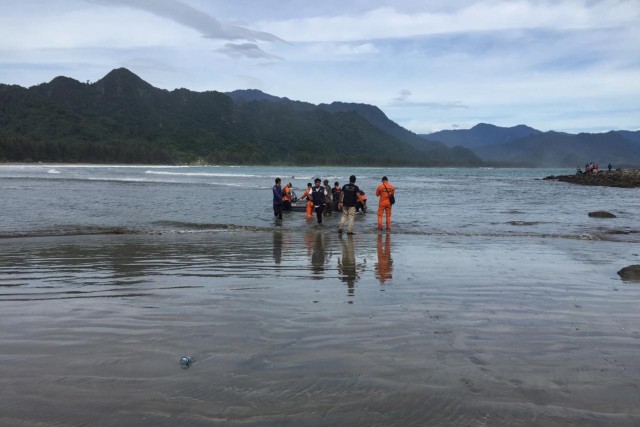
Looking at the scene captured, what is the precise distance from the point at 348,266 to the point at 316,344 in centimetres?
481

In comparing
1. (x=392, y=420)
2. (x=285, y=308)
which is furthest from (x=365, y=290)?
(x=392, y=420)

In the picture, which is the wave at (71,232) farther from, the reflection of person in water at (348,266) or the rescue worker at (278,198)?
the reflection of person in water at (348,266)

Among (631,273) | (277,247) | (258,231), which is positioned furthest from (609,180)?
(277,247)

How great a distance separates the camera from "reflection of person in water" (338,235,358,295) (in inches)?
324

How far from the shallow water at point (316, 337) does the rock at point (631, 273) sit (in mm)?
180

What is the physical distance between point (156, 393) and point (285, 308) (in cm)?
261

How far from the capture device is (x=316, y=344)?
16.7 feet

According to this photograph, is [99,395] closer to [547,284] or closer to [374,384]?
[374,384]

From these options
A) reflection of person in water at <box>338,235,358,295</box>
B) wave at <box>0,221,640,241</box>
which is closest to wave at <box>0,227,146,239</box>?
wave at <box>0,221,640,241</box>

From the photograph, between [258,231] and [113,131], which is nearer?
[258,231]

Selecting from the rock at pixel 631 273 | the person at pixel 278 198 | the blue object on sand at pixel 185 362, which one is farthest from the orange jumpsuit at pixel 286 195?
the blue object on sand at pixel 185 362

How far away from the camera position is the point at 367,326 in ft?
18.8

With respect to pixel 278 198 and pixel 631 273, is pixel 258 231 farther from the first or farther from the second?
pixel 631 273

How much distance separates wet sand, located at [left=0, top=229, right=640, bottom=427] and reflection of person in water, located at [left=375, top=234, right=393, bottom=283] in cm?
8
